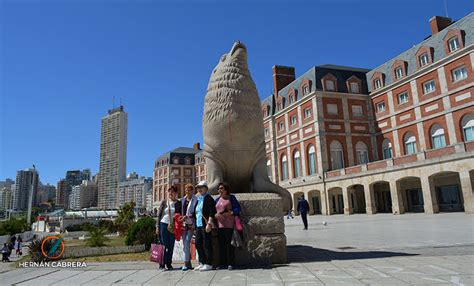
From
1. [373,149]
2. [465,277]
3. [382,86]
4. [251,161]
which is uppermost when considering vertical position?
[382,86]

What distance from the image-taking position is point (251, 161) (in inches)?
→ 271

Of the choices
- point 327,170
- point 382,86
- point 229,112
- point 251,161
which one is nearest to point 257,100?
point 229,112

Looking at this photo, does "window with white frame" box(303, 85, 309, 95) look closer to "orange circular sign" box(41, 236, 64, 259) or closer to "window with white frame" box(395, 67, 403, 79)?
"window with white frame" box(395, 67, 403, 79)

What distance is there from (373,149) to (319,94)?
8286 mm

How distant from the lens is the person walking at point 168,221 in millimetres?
5855

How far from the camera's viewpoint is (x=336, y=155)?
3509 cm

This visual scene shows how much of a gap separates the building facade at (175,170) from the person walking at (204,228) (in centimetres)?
7273

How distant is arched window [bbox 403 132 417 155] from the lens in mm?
30416

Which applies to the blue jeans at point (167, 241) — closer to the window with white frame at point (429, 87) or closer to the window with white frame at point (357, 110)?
the window with white frame at point (429, 87)

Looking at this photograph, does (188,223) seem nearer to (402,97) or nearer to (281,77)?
(402,97)

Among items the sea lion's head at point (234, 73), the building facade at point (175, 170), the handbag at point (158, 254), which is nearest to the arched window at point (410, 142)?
the sea lion's head at point (234, 73)

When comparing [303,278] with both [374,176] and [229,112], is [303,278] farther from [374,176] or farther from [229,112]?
[374,176]

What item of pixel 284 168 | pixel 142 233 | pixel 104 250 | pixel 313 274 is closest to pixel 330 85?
pixel 284 168

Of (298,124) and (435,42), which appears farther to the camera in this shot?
(298,124)
